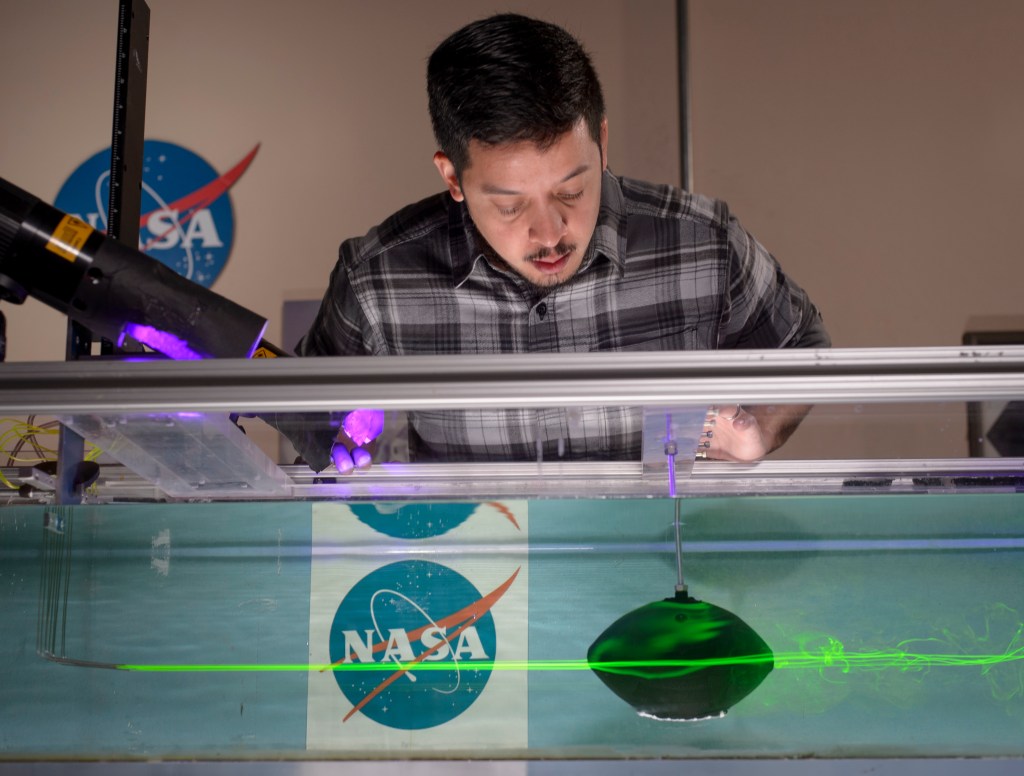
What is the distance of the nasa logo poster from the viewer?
1.03 meters

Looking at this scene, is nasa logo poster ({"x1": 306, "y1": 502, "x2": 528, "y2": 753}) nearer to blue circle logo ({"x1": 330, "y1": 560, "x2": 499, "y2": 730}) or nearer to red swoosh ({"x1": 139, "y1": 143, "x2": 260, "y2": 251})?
blue circle logo ({"x1": 330, "y1": 560, "x2": 499, "y2": 730})

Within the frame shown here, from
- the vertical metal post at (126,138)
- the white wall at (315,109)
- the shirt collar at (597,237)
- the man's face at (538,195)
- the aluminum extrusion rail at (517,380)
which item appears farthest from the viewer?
the white wall at (315,109)

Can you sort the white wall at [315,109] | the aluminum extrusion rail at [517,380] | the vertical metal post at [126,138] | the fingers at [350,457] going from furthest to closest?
the white wall at [315,109] → the vertical metal post at [126,138] → the fingers at [350,457] → the aluminum extrusion rail at [517,380]

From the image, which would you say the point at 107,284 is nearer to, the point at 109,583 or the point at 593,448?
the point at 109,583

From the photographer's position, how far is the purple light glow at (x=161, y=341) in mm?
920

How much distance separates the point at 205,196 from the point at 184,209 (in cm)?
8

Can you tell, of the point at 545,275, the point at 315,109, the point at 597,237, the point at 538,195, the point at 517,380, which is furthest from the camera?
the point at 315,109

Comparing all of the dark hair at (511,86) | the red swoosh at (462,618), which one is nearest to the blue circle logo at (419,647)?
the red swoosh at (462,618)

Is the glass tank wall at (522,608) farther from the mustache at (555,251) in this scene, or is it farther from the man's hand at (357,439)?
the mustache at (555,251)

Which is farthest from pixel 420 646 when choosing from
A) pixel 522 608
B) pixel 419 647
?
pixel 522 608

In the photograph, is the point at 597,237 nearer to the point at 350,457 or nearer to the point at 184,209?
the point at 350,457

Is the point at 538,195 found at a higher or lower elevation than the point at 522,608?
higher

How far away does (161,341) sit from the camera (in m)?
0.93

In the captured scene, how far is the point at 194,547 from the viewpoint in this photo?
3.47 feet
